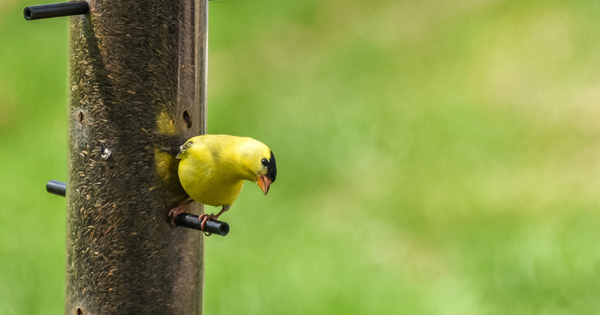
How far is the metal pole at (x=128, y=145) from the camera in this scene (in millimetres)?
2414

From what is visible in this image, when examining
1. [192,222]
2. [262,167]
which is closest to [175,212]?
[192,222]

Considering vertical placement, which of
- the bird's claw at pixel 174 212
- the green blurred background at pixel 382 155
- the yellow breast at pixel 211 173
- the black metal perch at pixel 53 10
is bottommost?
the green blurred background at pixel 382 155

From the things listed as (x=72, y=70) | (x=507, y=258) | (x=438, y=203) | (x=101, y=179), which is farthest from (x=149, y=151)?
(x=438, y=203)

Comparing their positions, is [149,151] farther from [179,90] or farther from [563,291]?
[563,291]

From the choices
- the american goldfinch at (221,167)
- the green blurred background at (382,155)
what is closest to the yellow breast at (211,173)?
the american goldfinch at (221,167)

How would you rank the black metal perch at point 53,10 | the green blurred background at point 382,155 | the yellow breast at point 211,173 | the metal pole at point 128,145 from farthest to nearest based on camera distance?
the green blurred background at point 382,155 → the metal pole at point 128,145 → the yellow breast at point 211,173 → the black metal perch at point 53,10

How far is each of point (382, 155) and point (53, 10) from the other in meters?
4.35

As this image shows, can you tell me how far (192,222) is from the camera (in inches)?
93.8

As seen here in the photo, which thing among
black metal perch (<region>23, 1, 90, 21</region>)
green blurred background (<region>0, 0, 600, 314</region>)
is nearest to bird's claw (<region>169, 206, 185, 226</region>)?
black metal perch (<region>23, 1, 90, 21</region>)

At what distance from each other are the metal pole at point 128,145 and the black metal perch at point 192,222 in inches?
3.0

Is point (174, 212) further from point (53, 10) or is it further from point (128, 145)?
point (53, 10)

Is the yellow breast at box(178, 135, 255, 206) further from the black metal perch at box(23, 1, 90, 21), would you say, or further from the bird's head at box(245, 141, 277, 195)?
the black metal perch at box(23, 1, 90, 21)

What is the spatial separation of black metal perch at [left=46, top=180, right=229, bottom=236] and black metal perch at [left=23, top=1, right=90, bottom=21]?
A: 69cm

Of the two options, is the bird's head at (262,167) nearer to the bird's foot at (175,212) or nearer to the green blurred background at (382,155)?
the bird's foot at (175,212)
